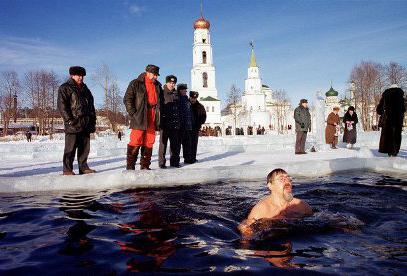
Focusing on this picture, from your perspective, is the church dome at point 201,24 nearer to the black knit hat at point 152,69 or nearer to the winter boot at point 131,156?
the black knit hat at point 152,69

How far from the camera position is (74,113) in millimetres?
6672

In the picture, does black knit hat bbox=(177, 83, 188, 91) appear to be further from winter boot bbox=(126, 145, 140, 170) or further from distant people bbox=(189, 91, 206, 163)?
winter boot bbox=(126, 145, 140, 170)

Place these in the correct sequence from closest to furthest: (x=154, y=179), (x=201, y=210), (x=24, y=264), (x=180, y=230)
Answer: (x=24, y=264) < (x=180, y=230) < (x=201, y=210) < (x=154, y=179)

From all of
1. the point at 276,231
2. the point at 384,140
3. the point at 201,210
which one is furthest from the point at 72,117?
the point at 384,140

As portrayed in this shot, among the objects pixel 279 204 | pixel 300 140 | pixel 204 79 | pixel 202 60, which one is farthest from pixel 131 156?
pixel 204 79

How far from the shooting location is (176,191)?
5785 millimetres

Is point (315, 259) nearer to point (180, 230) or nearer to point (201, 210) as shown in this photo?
point (180, 230)

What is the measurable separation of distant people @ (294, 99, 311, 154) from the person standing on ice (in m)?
5.90

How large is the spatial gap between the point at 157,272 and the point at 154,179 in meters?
4.09

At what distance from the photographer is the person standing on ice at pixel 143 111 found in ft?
23.1

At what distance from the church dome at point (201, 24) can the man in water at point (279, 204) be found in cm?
7827

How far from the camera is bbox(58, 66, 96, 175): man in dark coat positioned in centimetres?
656

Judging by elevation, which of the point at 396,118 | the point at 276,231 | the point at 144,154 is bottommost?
the point at 276,231

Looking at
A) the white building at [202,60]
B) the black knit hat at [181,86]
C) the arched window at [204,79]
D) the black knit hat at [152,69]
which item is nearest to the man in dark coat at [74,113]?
the black knit hat at [152,69]
